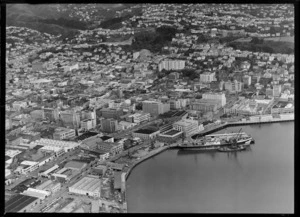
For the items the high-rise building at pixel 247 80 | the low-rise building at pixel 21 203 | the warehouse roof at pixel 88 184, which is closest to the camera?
the low-rise building at pixel 21 203

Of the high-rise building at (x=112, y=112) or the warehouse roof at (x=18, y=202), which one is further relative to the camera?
the high-rise building at (x=112, y=112)

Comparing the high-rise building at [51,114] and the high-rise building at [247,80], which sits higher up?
the high-rise building at [247,80]

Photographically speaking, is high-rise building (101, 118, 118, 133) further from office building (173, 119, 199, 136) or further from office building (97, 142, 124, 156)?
office building (173, 119, 199, 136)

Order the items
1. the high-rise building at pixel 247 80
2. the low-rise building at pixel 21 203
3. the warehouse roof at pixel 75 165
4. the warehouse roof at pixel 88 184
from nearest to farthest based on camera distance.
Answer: the low-rise building at pixel 21 203, the warehouse roof at pixel 88 184, the warehouse roof at pixel 75 165, the high-rise building at pixel 247 80

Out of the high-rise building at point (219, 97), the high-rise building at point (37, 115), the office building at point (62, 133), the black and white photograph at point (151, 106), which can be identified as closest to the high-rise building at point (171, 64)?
the black and white photograph at point (151, 106)

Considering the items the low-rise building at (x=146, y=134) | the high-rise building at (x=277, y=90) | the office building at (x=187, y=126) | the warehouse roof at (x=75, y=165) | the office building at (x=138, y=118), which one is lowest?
the warehouse roof at (x=75, y=165)

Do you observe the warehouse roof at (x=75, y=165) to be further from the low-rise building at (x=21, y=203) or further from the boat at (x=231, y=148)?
the boat at (x=231, y=148)

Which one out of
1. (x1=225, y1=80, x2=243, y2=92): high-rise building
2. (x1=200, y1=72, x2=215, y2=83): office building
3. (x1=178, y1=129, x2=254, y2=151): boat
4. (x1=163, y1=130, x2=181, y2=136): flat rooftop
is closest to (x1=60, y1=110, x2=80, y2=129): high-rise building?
(x1=163, y1=130, x2=181, y2=136): flat rooftop
